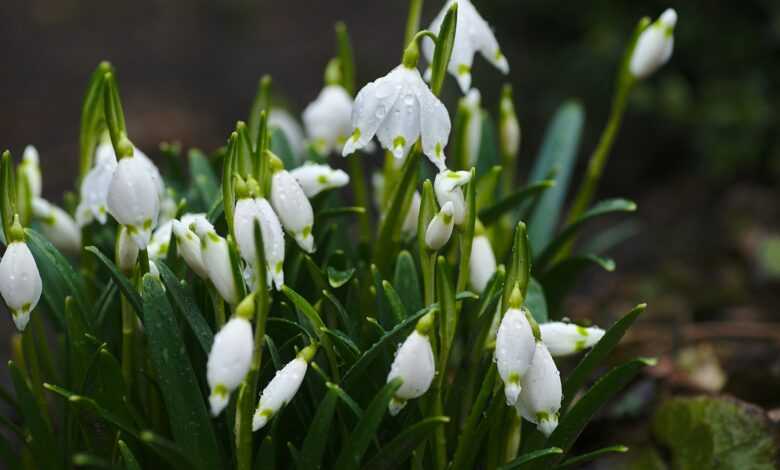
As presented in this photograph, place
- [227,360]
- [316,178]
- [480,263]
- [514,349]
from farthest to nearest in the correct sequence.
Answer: [480,263] → [316,178] → [514,349] → [227,360]

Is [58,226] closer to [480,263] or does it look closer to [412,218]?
[412,218]

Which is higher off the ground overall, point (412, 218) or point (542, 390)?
point (412, 218)

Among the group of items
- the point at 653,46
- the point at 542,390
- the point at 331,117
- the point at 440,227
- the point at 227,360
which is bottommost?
the point at 542,390

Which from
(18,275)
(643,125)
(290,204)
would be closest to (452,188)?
(290,204)

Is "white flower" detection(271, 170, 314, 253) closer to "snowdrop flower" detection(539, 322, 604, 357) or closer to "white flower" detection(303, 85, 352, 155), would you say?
"snowdrop flower" detection(539, 322, 604, 357)

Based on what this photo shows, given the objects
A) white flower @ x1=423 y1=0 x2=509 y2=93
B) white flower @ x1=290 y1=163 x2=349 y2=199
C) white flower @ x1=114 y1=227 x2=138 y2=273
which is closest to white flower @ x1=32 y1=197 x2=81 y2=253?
white flower @ x1=114 y1=227 x2=138 y2=273

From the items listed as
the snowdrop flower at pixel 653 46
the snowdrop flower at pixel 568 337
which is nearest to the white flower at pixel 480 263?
the snowdrop flower at pixel 568 337

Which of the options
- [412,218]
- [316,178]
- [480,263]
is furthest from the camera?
[412,218]
